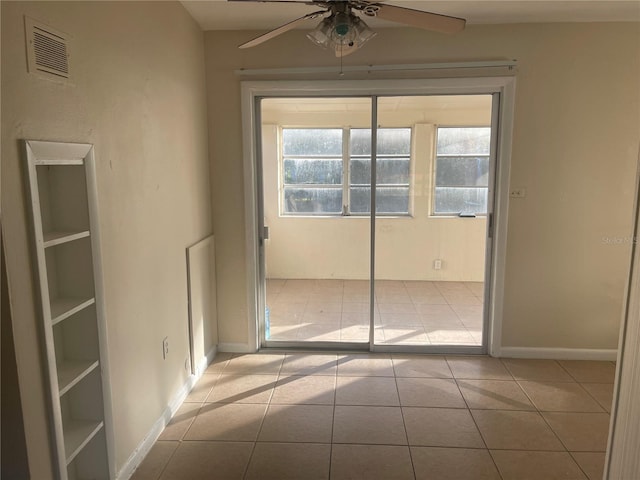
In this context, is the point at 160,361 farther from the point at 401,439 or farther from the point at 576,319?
the point at 576,319

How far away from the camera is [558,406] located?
9.03 ft

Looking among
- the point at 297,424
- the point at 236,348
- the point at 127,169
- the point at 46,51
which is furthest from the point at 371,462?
the point at 46,51

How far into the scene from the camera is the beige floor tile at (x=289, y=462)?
2.13 meters

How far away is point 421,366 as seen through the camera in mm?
3316

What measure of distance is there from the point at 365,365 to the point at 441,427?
903 mm

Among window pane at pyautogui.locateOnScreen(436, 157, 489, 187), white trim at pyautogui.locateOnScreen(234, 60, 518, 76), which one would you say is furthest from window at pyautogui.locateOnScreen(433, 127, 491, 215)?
white trim at pyautogui.locateOnScreen(234, 60, 518, 76)

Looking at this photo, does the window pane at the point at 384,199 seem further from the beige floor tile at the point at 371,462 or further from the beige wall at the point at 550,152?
the beige floor tile at the point at 371,462

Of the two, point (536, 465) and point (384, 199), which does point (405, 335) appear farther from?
point (536, 465)

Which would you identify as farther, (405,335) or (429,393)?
(405,335)

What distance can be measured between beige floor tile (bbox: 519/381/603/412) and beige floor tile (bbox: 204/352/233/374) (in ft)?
7.22

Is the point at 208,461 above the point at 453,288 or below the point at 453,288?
below

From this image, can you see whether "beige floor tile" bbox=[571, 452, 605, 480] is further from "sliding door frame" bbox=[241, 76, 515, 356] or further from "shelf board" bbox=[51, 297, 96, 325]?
"shelf board" bbox=[51, 297, 96, 325]

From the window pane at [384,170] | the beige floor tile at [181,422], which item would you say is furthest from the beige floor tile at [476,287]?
the beige floor tile at [181,422]

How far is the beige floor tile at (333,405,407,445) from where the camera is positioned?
7.89 feet
